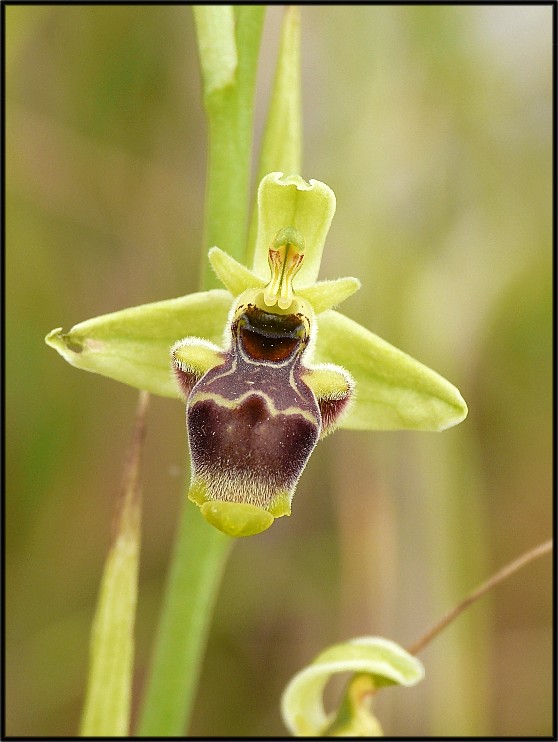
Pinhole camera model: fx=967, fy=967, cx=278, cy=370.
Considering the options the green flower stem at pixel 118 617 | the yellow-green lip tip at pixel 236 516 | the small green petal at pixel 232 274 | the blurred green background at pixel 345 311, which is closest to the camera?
the yellow-green lip tip at pixel 236 516

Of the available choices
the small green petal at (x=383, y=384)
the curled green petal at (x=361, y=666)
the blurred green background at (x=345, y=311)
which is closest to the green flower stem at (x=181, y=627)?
the curled green petal at (x=361, y=666)

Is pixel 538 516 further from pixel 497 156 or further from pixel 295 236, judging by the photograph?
pixel 295 236

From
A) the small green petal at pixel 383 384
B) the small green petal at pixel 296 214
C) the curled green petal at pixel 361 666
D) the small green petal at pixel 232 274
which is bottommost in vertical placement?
the curled green petal at pixel 361 666

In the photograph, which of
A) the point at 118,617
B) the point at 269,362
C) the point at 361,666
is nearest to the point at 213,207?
the point at 269,362

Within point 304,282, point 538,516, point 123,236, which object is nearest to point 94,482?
point 123,236

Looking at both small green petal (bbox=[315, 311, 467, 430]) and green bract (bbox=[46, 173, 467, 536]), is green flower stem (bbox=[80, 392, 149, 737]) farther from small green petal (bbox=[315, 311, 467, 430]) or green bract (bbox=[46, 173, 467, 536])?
small green petal (bbox=[315, 311, 467, 430])

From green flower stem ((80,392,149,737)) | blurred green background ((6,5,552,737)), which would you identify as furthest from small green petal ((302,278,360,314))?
blurred green background ((6,5,552,737))

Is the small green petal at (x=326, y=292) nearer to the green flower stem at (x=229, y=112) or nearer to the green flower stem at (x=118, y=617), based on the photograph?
the green flower stem at (x=229, y=112)

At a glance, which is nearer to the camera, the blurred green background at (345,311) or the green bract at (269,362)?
the green bract at (269,362)
